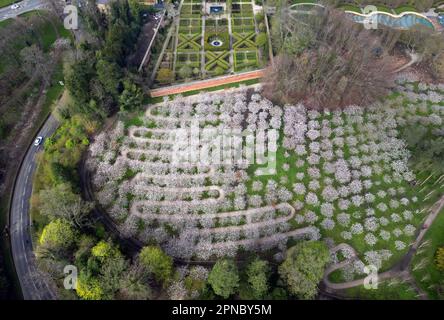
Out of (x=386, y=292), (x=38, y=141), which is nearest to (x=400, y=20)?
(x=386, y=292)

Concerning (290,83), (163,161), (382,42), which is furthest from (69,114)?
(382,42)

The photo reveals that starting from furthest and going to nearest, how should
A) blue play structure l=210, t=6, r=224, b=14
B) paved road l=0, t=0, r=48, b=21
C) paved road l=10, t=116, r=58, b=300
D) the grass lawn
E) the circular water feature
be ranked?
the grass lawn → blue play structure l=210, t=6, r=224, b=14 → paved road l=0, t=0, r=48, b=21 → the circular water feature → paved road l=10, t=116, r=58, b=300

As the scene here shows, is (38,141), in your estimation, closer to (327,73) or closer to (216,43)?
(216,43)

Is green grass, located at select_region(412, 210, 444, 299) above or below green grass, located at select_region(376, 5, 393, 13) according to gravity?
below

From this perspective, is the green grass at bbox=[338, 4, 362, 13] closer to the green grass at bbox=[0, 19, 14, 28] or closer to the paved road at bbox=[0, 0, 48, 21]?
the paved road at bbox=[0, 0, 48, 21]

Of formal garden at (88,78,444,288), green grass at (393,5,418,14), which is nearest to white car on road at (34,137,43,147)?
formal garden at (88,78,444,288)
